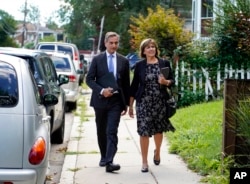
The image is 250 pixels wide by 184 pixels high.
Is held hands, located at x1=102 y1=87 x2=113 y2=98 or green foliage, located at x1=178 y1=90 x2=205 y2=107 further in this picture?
green foliage, located at x1=178 y1=90 x2=205 y2=107

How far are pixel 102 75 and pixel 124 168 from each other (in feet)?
4.24

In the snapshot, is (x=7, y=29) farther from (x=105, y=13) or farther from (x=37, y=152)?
(x=37, y=152)

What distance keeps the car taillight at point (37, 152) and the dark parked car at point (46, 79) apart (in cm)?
255

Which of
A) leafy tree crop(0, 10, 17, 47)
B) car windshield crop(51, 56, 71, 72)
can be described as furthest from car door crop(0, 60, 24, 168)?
leafy tree crop(0, 10, 17, 47)

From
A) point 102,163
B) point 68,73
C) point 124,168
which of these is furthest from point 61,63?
point 124,168

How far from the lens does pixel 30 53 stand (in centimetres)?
839

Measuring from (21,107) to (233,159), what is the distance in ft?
9.11

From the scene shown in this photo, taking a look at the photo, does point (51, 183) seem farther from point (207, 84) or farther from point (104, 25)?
point (104, 25)

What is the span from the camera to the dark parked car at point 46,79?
8.10 metres

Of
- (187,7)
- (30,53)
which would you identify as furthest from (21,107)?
(187,7)

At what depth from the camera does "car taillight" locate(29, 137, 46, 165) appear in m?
4.76

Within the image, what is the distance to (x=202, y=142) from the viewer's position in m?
8.16

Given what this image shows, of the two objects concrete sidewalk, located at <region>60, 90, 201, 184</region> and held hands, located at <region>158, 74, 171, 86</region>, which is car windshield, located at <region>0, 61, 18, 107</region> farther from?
held hands, located at <region>158, 74, 171, 86</region>

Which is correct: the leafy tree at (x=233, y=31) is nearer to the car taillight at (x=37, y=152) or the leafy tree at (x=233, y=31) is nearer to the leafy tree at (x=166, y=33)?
the leafy tree at (x=166, y=33)
